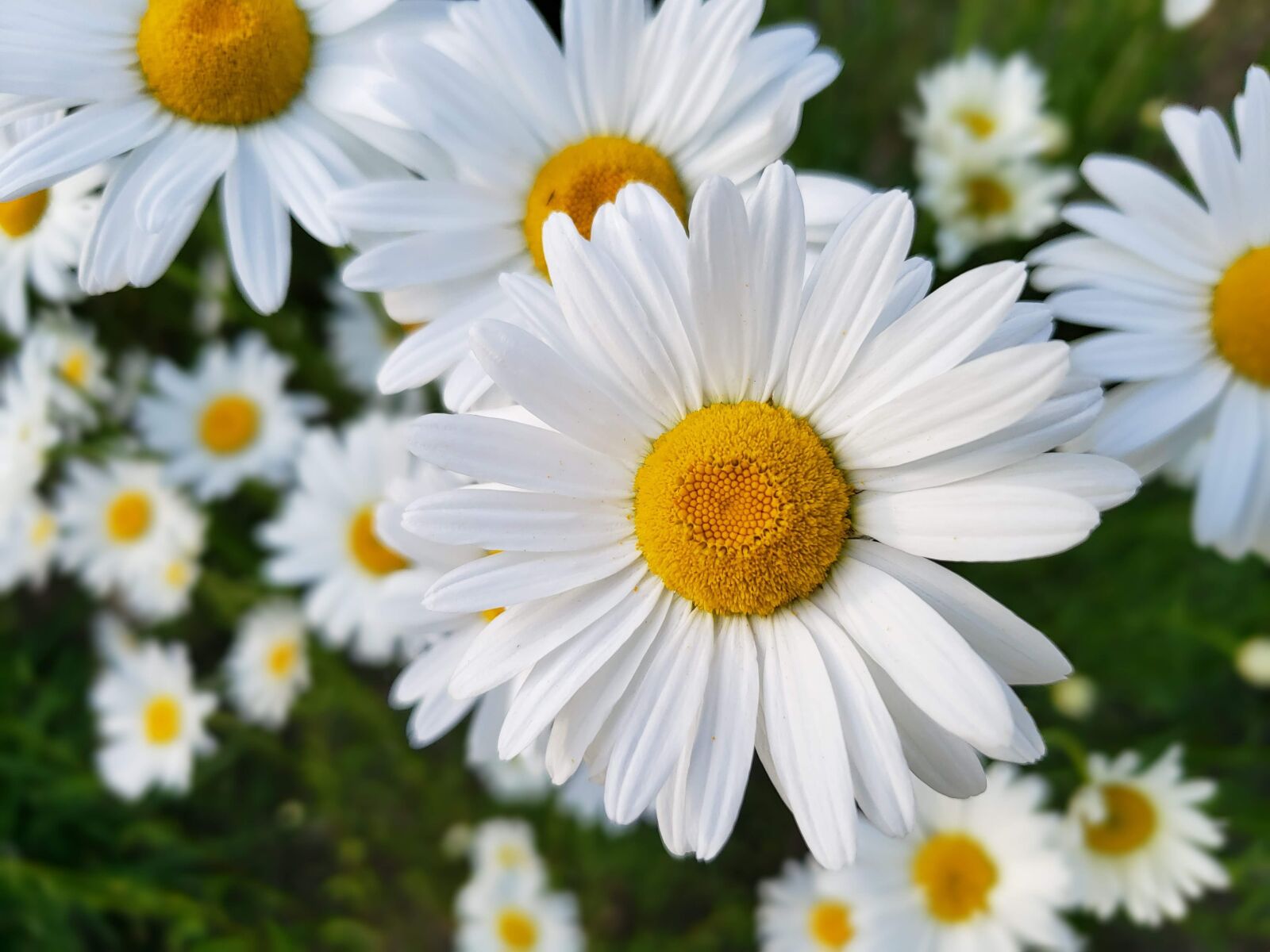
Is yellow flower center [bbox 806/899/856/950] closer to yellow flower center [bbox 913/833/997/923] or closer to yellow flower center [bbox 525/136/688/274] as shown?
yellow flower center [bbox 913/833/997/923]

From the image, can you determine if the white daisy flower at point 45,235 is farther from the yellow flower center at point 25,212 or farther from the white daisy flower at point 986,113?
the white daisy flower at point 986,113

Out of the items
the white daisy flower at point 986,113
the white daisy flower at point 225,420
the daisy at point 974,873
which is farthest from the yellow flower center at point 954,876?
the white daisy flower at point 225,420

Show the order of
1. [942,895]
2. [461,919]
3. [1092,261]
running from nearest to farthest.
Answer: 1. [1092,261]
2. [942,895]
3. [461,919]

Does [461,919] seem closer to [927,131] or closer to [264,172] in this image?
[264,172]

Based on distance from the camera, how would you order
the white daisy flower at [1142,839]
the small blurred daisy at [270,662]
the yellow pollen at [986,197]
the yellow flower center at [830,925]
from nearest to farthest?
the white daisy flower at [1142,839] < the yellow flower center at [830,925] < the yellow pollen at [986,197] < the small blurred daisy at [270,662]

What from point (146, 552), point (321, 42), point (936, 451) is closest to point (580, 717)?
point (936, 451)

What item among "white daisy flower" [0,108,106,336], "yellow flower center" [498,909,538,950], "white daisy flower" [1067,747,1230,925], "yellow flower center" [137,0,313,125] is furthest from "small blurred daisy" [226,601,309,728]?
"white daisy flower" [1067,747,1230,925]
